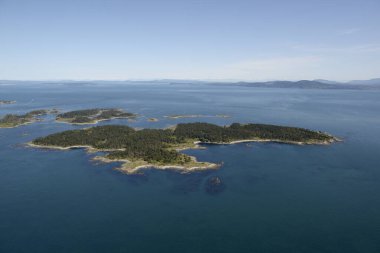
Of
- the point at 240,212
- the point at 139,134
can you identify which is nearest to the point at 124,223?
the point at 240,212

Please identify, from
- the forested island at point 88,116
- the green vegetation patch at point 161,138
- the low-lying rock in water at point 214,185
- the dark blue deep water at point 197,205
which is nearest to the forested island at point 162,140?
the green vegetation patch at point 161,138

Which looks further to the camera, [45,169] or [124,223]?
[45,169]

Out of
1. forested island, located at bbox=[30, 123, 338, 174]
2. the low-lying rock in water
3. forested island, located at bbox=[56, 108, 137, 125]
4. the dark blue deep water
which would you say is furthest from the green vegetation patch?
forested island, located at bbox=[56, 108, 137, 125]

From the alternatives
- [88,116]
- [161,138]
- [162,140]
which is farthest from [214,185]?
[88,116]

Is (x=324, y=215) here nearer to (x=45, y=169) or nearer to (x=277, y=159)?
(x=277, y=159)

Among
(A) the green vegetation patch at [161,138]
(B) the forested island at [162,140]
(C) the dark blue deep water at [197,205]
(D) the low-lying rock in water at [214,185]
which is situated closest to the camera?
(C) the dark blue deep water at [197,205]

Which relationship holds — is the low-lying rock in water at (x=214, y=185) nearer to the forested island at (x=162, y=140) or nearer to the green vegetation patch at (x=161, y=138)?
the forested island at (x=162, y=140)

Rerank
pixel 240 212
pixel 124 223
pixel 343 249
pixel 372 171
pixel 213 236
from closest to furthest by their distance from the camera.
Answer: pixel 343 249
pixel 213 236
pixel 124 223
pixel 240 212
pixel 372 171

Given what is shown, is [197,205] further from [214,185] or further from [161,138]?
[161,138]
